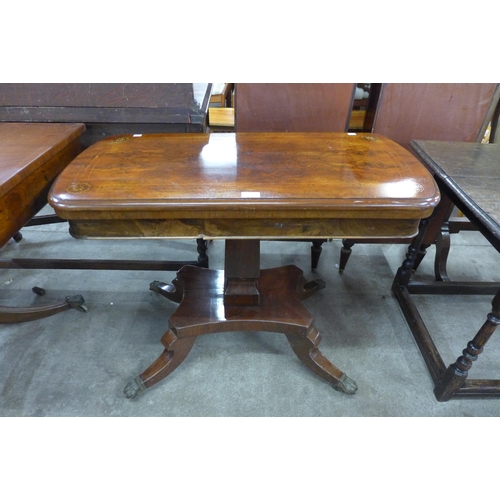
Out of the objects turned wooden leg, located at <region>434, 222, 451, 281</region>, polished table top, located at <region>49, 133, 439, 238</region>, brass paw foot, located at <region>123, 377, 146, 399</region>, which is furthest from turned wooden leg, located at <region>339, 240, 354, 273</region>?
brass paw foot, located at <region>123, 377, 146, 399</region>

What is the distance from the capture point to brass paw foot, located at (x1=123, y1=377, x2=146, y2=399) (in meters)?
1.26

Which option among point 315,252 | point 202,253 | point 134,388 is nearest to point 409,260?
point 315,252

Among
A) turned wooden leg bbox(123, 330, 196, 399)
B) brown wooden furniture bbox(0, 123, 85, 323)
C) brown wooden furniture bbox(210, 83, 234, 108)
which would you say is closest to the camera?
brown wooden furniture bbox(0, 123, 85, 323)

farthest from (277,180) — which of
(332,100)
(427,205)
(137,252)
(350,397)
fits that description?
(137,252)

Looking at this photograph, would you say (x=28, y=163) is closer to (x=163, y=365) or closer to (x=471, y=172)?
(x=163, y=365)

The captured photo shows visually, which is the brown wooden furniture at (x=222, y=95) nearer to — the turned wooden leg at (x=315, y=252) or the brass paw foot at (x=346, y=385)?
the turned wooden leg at (x=315, y=252)

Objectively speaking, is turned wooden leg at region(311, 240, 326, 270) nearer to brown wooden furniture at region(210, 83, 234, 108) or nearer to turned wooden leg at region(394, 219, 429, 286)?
turned wooden leg at region(394, 219, 429, 286)

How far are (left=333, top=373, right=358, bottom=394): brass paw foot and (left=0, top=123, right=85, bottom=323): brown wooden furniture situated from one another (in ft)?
4.01

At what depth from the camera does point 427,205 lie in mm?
849

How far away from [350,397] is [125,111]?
4.83ft

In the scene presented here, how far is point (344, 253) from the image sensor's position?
184 cm

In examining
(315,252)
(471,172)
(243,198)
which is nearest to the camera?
(243,198)

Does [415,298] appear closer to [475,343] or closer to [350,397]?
[475,343]

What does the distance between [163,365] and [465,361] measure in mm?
1099
